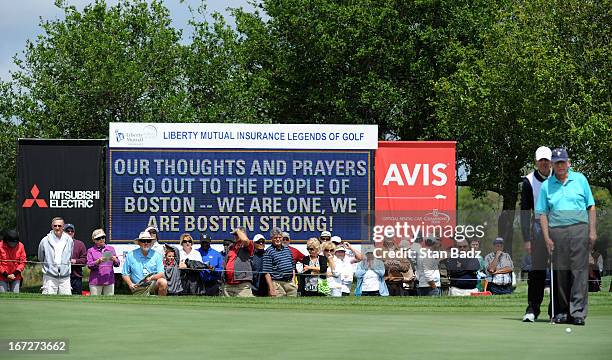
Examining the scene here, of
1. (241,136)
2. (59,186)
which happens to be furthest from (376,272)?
(59,186)

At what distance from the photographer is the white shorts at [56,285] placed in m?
24.1

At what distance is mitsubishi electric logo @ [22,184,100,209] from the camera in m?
30.7

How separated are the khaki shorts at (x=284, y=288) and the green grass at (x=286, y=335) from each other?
9.76 m

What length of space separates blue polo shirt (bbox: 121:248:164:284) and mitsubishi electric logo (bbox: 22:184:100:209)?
8726mm

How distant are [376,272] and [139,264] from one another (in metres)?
4.58

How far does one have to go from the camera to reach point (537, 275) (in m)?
14.6

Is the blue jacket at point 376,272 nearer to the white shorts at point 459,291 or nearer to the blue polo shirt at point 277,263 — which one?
the white shorts at point 459,291

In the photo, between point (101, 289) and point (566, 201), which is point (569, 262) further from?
point (101, 289)

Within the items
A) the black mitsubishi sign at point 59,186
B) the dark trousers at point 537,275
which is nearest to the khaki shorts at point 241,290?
the black mitsubishi sign at point 59,186

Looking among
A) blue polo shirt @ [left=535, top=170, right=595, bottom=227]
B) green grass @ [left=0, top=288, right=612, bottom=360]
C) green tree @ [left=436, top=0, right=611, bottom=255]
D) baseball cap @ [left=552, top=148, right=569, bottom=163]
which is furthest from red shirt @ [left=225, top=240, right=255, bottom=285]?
green tree @ [left=436, top=0, right=611, bottom=255]

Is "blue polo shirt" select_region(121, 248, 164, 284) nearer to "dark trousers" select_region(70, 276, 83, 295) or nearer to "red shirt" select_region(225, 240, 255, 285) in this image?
"red shirt" select_region(225, 240, 255, 285)

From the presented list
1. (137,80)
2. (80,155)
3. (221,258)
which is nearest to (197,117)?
(137,80)

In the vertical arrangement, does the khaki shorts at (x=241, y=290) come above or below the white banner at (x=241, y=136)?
below

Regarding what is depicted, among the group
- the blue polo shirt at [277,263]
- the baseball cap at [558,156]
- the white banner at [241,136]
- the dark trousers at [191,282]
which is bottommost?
the dark trousers at [191,282]
